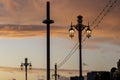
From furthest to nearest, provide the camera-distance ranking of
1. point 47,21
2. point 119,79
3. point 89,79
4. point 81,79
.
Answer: point 89,79 → point 119,79 → point 81,79 → point 47,21

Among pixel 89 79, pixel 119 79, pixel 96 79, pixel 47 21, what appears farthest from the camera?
pixel 89 79

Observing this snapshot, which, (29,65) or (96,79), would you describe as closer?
(96,79)

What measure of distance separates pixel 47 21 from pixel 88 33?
Result: 14.5m

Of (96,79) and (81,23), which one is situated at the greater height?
(81,23)

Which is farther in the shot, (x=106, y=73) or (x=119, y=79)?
(x=106, y=73)

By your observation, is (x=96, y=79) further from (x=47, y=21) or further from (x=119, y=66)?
(x=47, y=21)

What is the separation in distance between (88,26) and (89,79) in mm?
21922

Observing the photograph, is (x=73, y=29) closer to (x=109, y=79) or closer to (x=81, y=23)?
(x=81, y=23)

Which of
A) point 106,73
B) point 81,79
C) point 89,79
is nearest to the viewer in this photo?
point 81,79

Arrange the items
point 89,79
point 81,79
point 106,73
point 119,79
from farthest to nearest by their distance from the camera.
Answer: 1. point 89,79
2. point 106,73
3. point 119,79
4. point 81,79

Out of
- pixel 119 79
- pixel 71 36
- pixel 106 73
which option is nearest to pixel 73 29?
pixel 71 36

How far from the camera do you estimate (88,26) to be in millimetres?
37094

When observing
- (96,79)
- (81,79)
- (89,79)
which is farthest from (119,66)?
(89,79)

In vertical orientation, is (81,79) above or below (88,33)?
below
